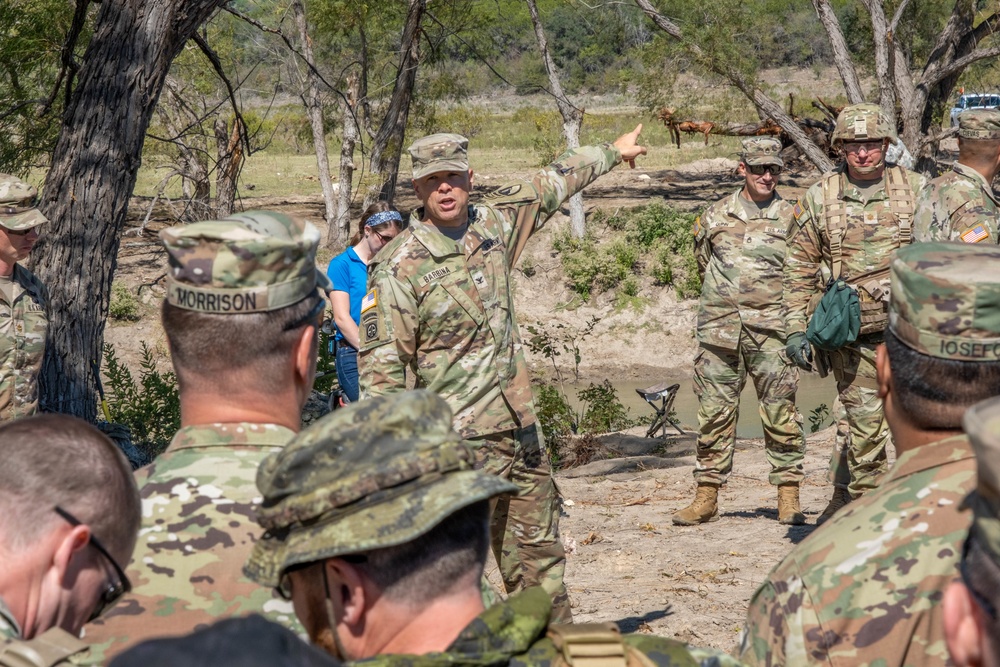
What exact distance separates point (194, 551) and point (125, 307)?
16.2 m

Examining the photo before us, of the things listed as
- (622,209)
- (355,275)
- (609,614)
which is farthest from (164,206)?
(609,614)

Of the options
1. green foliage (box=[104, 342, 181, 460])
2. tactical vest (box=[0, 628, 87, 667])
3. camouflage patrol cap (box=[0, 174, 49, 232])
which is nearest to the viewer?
tactical vest (box=[0, 628, 87, 667])

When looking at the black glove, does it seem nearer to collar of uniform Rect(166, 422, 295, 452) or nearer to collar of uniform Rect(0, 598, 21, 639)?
collar of uniform Rect(166, 422, 295, 452)

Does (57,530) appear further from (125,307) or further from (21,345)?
(125,307)

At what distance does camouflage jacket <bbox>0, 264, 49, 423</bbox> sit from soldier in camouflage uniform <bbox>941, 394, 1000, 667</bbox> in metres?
4.96

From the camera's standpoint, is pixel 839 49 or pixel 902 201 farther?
pixel 839 49

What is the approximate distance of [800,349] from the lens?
6.59m

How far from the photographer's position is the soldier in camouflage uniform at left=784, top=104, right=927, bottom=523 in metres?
6.03

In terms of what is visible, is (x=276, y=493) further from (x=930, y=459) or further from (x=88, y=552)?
(x=930, y=459)

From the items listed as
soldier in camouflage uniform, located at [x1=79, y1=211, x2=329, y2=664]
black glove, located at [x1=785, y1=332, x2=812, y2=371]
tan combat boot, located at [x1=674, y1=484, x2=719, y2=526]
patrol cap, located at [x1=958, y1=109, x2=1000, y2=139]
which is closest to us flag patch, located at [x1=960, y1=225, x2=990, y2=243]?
patrol cap, located at [x1=958, y1=109, x2=1000, y2=139]

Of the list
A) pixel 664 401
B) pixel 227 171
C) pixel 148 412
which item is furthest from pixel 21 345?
pixel 664 401

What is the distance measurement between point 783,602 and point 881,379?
1.99ft

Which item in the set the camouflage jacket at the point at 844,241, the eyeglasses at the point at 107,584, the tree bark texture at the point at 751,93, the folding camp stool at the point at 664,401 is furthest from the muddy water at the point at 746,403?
the eyeglasses at the point at 107,584

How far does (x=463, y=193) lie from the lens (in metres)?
4.90
